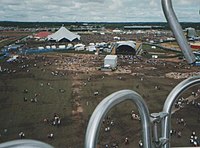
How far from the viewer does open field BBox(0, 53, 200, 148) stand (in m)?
4.55

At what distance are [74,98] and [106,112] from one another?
6.28 m

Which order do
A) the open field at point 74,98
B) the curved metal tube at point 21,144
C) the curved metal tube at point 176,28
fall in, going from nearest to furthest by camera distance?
the curved metal tube at point 21,144 < the curved metal tube at point 176,28 < the open field at point 74,98

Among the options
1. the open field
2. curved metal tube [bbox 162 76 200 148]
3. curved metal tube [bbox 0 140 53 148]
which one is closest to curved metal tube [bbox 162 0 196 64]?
curved metal tube [bbox 162 76 200 148]

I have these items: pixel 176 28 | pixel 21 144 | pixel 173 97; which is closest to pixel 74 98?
pixel 173 97

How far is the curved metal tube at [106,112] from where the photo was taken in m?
0.41

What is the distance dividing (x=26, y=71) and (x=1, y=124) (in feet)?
16.7

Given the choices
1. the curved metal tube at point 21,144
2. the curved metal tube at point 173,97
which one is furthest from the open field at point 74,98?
the curved metal tube at point 21,144

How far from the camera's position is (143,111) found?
1.76ft

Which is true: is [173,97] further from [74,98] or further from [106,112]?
[74,98]

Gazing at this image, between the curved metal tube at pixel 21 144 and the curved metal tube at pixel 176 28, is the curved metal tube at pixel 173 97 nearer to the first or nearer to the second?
the curved metal tube at pixel 176 28

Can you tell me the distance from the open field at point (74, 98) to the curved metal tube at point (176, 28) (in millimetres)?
1149

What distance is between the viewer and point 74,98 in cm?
669

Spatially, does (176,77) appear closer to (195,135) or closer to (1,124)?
(195,135)

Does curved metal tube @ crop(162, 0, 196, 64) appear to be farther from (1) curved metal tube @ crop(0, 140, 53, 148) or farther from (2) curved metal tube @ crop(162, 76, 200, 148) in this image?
(1) curved metal tube @ crop(0, 140, 53, 148)
